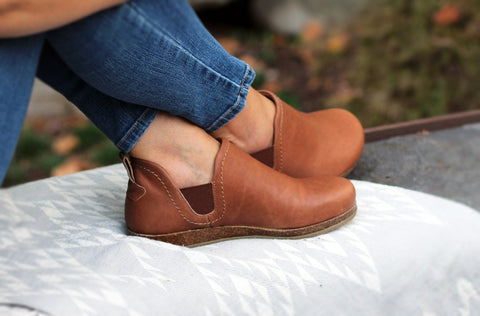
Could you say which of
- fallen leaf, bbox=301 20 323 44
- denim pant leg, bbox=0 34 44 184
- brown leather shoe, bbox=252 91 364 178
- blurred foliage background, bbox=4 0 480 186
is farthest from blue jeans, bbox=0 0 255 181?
fallen leaf, bbox=301 20 323 44

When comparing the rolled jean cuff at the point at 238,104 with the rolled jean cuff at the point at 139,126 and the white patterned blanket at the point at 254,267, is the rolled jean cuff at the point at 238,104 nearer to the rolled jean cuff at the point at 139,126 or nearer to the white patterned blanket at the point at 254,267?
the rolled jean cuff at the point at 139,126

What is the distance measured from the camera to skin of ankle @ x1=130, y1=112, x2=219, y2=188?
92 centimetres

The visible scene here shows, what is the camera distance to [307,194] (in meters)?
0.99

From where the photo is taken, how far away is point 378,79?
2.25 metres

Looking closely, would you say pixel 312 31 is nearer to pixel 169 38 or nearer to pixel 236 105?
pixel 236 105

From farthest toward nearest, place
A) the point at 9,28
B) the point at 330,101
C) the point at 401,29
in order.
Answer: the point at 330,101 < the point at 401,29 < the point at 9,28

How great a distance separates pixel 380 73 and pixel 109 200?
1456mm

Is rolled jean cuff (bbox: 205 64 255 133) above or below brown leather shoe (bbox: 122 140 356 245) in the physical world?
above

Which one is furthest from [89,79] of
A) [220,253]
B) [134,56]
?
[220,253]

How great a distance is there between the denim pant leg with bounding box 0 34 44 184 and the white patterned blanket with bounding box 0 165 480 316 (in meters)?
0.23

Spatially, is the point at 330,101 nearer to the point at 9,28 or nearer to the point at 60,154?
the point at 60,154

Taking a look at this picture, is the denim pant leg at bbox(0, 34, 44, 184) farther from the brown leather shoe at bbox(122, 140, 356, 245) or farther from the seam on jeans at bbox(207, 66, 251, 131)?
the seam on jeans at bbox(207, 66, 251, 131)

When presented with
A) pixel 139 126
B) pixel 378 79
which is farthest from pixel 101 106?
pixel 378 79

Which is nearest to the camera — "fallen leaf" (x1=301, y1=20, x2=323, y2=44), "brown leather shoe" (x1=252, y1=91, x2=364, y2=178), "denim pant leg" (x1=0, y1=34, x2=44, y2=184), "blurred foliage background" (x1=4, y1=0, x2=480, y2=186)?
"denim pant leg" (x1=0, y1=34, x2=44, y2=184)
